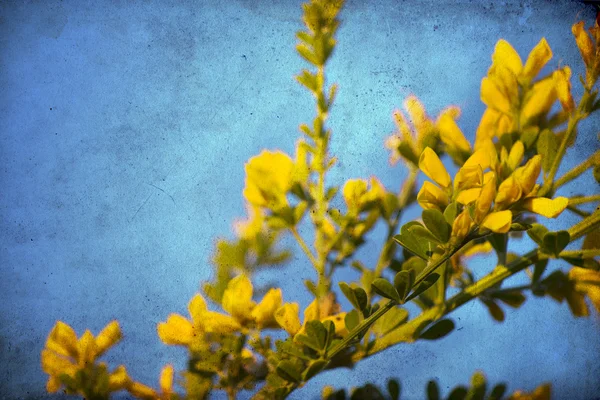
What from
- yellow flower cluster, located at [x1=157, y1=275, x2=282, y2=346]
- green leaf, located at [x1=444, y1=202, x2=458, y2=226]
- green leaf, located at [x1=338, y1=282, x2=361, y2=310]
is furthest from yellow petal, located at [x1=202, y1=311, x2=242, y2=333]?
green leaf, located at [x1=444, y1=202, x2=458, y2=226]

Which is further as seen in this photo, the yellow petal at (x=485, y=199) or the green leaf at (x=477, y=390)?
the green leaf at (x=477, y=390)

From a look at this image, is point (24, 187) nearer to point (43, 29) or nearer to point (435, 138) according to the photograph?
point (43, 29)

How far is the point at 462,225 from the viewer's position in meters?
0.41

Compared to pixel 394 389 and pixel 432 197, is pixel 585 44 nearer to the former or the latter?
pixel 432 197

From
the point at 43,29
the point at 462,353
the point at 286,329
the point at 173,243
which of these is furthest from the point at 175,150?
the point at 462,353

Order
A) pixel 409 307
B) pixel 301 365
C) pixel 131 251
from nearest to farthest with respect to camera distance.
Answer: pixel 301 365, pixel 409 307, pixel 131 251

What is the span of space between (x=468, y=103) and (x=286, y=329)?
42 centimetres

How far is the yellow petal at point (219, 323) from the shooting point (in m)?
0.50

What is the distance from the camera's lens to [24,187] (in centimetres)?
74

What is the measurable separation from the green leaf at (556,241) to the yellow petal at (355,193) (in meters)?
0.20

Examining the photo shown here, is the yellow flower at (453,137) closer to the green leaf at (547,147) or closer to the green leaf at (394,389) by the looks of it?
the green leaf at (547,147)

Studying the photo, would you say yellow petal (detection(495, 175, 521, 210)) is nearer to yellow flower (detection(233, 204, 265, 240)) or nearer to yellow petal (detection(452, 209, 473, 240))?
yellow petal (detection(452, 209, 473, 240))

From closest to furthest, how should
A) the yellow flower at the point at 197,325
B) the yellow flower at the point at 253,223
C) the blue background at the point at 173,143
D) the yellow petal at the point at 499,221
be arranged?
the yellow petal at the point at 499,221 → the yellow flower at the point at 197,325 → the yellow flower at the point at 253,223 → the blue background at the point at 173,143

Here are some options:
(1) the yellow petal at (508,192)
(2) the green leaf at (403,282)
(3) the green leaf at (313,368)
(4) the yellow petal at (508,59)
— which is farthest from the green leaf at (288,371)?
(4) the yellow petal at (508,59)
